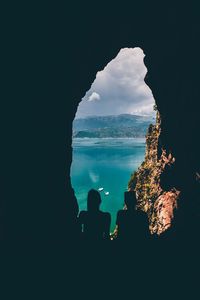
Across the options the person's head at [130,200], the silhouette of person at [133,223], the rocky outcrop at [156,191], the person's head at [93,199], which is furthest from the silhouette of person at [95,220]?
the rocky outcrop at [156,191]

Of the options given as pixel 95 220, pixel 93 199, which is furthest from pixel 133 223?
pixel 93 199

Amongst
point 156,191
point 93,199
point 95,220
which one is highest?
point 93,199

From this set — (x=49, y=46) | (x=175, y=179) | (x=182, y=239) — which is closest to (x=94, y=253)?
(x=182, y=239)

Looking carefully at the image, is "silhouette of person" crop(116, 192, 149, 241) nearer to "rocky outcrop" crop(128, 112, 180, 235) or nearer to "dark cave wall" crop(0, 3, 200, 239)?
"dark cave wall" crop(0, 3, 200, 239)

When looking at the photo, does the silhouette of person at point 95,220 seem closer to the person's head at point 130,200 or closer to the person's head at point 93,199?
the person's head at point 93,199

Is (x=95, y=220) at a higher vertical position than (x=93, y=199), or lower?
lower

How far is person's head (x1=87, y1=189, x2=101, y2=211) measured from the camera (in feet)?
26.5

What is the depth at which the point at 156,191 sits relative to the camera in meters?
23.6

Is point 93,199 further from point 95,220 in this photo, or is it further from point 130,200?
point 130,200

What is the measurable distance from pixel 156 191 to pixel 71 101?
14469 millimetres

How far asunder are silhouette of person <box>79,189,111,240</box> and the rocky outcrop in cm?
588

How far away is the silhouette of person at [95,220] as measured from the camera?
26.8 ft

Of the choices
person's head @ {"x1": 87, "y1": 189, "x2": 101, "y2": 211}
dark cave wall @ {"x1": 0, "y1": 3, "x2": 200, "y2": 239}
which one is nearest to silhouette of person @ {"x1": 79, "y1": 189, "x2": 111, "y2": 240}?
person's head @ {"x1": 87, "y1": 189, "x2": 101, "y2": 211}

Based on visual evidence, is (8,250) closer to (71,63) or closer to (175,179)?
(71,63)
